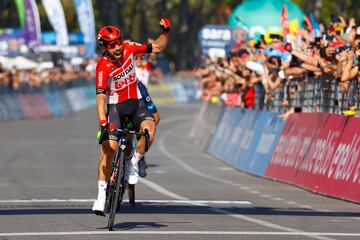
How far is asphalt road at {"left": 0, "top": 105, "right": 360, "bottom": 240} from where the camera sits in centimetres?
1269

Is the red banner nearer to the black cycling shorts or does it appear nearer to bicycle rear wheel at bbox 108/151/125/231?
the black cycling shorts

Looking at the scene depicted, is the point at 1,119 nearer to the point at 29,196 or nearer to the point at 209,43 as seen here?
the point at 209,43

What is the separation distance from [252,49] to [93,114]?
27438 mm

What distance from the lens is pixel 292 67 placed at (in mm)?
22125

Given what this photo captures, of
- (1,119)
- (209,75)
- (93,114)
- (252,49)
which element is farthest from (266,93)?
(93,114)

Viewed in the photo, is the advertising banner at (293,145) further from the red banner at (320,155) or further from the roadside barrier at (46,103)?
the roadside barrier at (46,103)

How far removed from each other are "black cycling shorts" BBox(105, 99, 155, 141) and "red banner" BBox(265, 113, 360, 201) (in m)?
3.90

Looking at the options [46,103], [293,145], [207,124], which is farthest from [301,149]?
[46,103]

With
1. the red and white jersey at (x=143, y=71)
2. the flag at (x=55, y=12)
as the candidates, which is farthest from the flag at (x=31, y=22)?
the red and white jersey at (x=143, y=71)

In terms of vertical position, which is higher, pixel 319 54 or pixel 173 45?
pixel 319 54

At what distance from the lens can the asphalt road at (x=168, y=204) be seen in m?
12.7

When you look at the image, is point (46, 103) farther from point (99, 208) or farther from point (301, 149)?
point (99, 208)

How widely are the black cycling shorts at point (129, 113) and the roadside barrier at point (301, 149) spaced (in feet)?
12.8

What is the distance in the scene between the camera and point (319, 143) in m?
19.4
